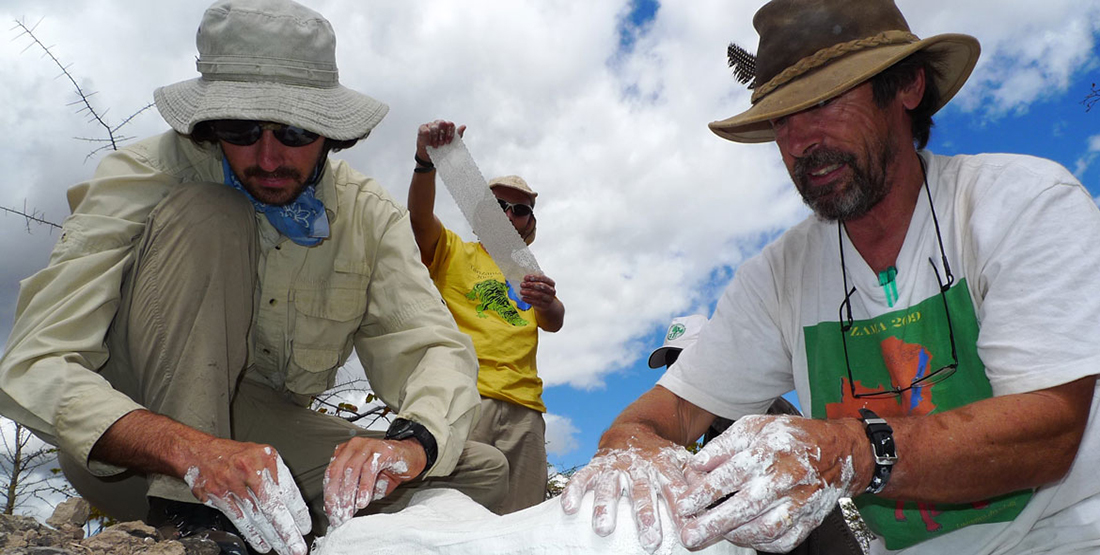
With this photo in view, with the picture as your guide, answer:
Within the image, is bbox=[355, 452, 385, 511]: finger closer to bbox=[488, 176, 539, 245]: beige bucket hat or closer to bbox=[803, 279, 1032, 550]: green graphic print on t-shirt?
bbox=[803, 279, 1032, 550]: green graphic print on t-shirt

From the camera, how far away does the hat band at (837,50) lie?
7.41 ft

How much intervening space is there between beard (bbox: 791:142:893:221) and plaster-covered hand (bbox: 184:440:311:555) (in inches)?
64.2

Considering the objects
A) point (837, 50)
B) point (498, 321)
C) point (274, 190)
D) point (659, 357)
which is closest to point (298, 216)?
point (274, 190)

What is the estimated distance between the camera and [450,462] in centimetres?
235

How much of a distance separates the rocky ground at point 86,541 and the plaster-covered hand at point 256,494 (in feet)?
0.44

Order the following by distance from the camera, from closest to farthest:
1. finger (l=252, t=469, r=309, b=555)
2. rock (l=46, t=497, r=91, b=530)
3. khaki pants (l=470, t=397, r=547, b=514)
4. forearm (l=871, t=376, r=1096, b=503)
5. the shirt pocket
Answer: forearm (l=871, t=376, r=1096, b=503) < finger (l=252, t=469, r=309, b=555) < rock (l=46, t=497, r=91, b=530) < the shirt pocket < khaki pants (l=470, t=397, r=547, b=514)

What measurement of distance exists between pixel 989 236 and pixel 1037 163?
267 mm

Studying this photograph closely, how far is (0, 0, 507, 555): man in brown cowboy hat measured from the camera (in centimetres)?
199

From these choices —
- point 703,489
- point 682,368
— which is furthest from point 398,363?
point 703,489

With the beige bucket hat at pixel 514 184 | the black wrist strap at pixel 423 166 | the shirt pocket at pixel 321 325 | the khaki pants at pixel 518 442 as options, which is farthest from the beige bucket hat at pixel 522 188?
the shirt pocket at pixel 321 325

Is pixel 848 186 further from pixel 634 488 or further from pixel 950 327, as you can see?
pixel 634 488

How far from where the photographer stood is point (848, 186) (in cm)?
228

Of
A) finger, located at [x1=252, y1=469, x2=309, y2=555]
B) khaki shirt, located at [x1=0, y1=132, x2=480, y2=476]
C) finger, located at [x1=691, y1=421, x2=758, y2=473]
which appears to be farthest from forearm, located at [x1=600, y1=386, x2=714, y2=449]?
finger, located at [x1=252, y1=469, x2=309, y2=555]

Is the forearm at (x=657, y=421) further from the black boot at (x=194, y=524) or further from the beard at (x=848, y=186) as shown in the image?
the black boot at (x=194, y=524)
